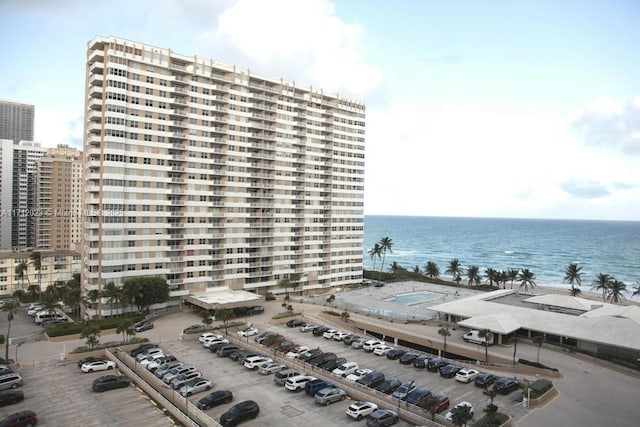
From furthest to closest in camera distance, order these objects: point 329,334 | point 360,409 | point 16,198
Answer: point 16,198 → point 329,334 → point 360,409

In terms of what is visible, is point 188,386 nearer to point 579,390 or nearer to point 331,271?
point 579,390

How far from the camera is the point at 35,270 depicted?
333 ft

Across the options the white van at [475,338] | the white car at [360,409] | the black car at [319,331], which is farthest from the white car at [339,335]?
the white car at [360,409]

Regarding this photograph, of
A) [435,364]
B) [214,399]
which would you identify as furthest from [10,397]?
[435,364]

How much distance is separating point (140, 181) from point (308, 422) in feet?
178

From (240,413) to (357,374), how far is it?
15.0m

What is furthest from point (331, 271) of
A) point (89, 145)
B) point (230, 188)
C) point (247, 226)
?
point (89, 145)

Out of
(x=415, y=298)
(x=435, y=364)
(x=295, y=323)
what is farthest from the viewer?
(x=415, y=298)

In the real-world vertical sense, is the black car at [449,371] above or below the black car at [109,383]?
below

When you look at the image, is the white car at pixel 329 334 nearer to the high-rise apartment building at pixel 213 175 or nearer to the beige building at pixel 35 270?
the high-rise apartment building at pixel 213 175

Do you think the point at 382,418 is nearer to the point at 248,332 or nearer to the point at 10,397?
the point at 248,332

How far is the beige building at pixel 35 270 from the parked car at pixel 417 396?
85.0m

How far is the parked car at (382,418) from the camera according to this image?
35.8m

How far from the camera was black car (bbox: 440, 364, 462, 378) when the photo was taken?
1885 inches
